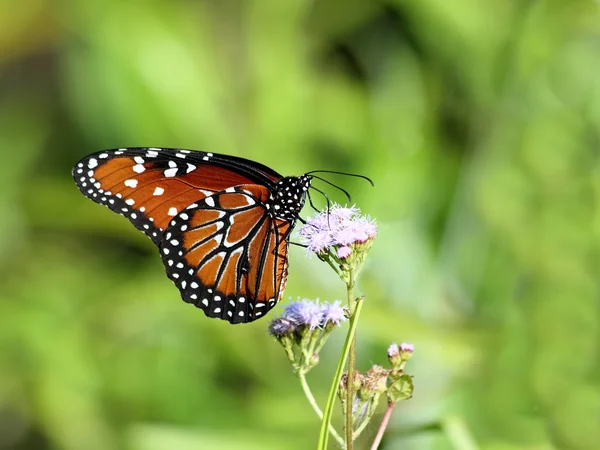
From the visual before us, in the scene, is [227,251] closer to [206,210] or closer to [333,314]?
[206,210]

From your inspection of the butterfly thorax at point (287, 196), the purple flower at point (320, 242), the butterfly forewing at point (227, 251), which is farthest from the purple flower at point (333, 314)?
the butterfly thorax at point (287, 196)

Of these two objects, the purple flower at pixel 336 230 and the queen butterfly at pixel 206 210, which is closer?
the purple flower at pixel 336 230

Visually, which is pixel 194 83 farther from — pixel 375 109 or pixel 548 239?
pixel 548 239

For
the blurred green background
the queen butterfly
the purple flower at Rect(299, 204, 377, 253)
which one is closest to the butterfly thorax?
the queen butterfly

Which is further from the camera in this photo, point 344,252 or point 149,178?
point 149,178

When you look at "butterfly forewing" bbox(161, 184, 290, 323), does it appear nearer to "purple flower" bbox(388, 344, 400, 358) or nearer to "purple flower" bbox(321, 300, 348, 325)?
"purple flower" bbox(321, 300, 348, 325)

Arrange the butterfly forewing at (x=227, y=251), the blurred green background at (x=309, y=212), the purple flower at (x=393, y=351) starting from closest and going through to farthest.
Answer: the purple flower at (x=393, y=351), the butterfly forewing at (x=227, y=251), the blurred green background at (x=309, y=212)

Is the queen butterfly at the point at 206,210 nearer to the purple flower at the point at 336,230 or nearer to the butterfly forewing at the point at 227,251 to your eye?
the butterfly forewing at the point at 227,251

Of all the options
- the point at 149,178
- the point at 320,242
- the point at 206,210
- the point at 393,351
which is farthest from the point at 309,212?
the point at 393,351
